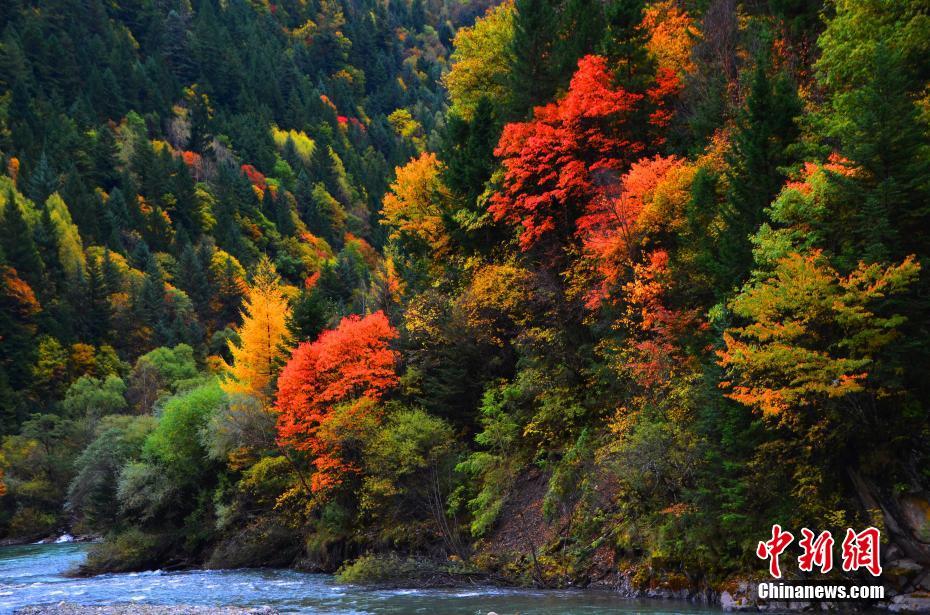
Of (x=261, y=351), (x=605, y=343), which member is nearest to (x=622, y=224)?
(x=605, y=343)

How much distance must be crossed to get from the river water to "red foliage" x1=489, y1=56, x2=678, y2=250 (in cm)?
1442

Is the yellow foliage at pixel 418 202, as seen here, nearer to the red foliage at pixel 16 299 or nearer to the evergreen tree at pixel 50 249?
the red foliage at pixel 16 299

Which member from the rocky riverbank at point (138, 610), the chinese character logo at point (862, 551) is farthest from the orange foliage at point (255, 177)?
the chinese character logo at point (862, 551)

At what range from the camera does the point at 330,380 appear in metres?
36.8

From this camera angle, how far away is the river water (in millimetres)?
21469

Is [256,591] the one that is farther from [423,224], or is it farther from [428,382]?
[423,224]

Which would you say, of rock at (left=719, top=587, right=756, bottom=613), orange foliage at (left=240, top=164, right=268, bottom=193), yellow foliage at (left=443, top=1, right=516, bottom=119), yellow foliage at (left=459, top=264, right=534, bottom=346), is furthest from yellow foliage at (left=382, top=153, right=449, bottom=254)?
orange foliage at (left=240, top=164, right=268, bottom=193)

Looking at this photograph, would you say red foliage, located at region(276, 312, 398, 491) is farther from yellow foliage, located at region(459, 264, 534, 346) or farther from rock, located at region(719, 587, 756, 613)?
rock, located at region(719, 587, 756, 613)

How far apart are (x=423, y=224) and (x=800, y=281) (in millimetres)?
26219

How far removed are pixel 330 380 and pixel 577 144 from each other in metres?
15.2

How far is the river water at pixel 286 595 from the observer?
21469 mm

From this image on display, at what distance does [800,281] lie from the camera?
17250 mm

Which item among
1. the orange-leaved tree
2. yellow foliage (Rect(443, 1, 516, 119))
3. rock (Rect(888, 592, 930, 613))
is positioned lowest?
rock (Rect(888, 592, 930, 613))

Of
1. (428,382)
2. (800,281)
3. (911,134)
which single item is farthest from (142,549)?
(911,134)
